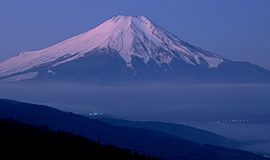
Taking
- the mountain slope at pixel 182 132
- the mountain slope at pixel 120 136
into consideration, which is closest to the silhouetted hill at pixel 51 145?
the mountain slope at pixel 120 136

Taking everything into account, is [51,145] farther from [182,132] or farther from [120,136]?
[182,132]

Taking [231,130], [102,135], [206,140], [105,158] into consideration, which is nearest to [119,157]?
[105,158]

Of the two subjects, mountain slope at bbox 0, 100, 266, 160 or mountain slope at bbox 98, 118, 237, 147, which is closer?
mountain slope at bbox 0, 100, 266, 160

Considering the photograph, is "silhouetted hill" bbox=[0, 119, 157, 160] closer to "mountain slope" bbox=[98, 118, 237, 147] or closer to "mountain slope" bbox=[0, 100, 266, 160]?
"mountain slope" bbox=[0, 100, 266, 160]

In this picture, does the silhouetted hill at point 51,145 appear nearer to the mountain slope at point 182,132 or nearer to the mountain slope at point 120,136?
Answer: the mountain slope at point 120,136

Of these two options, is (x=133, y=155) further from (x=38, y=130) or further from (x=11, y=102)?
(x=11, y=102)

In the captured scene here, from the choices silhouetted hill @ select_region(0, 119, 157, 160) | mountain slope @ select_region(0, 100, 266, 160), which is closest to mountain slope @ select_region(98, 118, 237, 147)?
mountain slope @ select_region(0, 100, 266, 160)

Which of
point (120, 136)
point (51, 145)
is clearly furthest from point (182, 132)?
point (51, 145)

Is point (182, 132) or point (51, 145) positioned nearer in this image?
point (51, 145)
